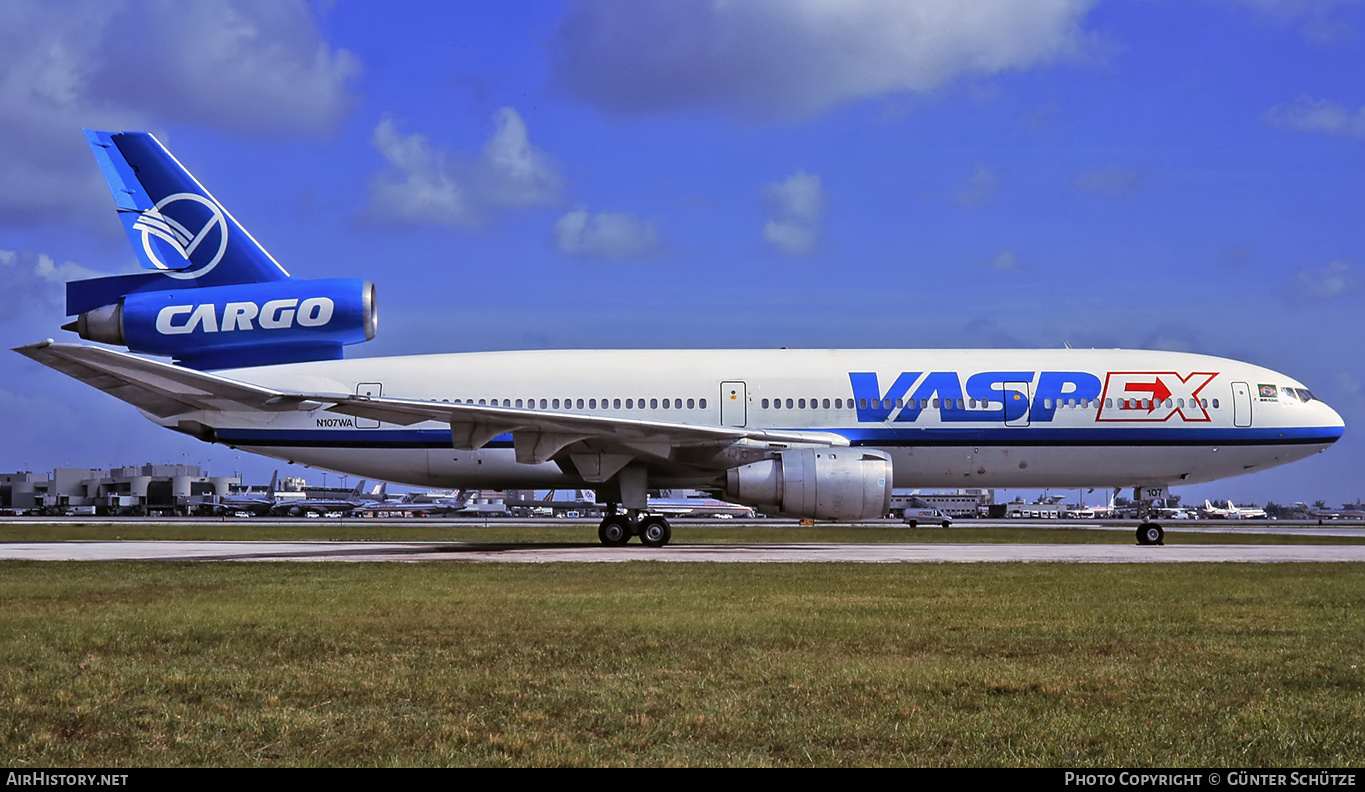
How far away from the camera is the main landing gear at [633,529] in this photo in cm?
2350

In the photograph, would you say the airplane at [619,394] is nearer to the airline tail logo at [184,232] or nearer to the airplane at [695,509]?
the airline tail logo at [184,232]

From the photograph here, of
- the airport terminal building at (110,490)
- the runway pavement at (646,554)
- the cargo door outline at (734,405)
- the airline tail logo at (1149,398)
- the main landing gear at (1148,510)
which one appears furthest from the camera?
the airport terminal building at (110,490)

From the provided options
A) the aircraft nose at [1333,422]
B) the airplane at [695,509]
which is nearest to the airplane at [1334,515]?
the airplane at [695,509]

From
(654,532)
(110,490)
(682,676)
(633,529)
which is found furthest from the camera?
(110,490)

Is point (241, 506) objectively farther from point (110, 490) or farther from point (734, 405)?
point (734, 405)

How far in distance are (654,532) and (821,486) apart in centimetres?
401

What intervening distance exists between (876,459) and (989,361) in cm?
427

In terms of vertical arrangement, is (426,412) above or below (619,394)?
below

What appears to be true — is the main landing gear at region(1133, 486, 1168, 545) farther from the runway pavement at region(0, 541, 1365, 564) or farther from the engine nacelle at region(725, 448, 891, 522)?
the engine nacelle at region(725, 448, 891, 522)

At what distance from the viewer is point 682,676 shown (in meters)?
7.16

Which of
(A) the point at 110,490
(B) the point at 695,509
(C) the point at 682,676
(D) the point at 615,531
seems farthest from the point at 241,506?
(C) the point at 682,676

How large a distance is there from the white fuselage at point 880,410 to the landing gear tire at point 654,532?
87cm

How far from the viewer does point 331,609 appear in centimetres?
1078
